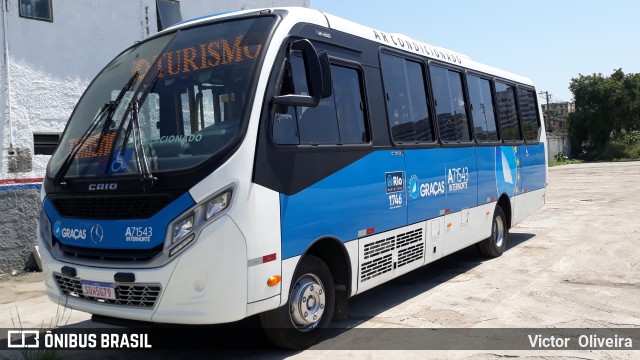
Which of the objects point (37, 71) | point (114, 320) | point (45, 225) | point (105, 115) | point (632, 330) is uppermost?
point (37, 71)

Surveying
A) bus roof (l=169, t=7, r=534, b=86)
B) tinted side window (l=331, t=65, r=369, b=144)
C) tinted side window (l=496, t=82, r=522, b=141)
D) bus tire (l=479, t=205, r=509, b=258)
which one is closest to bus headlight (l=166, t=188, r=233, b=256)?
tinted side window (l=331, t=65, r=369, b=144)

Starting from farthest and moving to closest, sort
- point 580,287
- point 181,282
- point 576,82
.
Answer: point 576,82 → point 580,287 → point 181,282

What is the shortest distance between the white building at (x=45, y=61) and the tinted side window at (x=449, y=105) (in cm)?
826

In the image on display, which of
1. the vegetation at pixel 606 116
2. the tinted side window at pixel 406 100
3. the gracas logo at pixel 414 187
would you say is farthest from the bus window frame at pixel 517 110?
the vegetation at pixel 606 116

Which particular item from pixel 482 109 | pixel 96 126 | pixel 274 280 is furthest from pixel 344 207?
pixel 482 109

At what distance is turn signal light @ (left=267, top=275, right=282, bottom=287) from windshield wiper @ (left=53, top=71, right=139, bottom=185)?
1.91 meters

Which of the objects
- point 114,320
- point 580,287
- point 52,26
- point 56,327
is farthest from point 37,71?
point 580,287

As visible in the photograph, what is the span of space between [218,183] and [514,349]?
301cm

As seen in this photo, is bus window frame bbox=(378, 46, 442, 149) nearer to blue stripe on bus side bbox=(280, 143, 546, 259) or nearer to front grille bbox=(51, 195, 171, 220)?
blue stripe on bus side bbox=(280, 143, 546, 259)

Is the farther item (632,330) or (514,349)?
(632,330)

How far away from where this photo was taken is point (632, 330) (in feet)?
18.0

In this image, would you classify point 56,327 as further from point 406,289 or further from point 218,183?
point 406,289

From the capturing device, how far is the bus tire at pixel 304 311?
4848mm

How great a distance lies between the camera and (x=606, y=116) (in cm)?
5341
